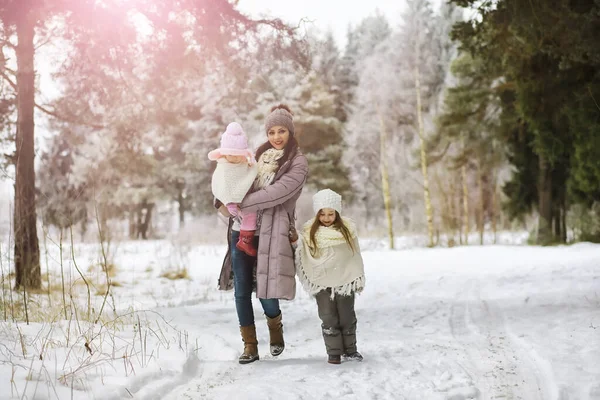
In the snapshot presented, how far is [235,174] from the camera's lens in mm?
4047

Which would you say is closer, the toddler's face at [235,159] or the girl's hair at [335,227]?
the toddler's face at [235,159]

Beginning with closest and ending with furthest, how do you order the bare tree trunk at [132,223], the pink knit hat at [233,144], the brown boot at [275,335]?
1. the pink knit hat at [233,144]
2. the brown boot at [275,335]
3. the bare tree trunk at [132,223]

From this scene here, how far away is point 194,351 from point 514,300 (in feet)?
15.0

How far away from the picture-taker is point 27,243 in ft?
26.7

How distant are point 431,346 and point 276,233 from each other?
5.81ft

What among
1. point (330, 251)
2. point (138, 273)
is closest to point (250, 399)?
point (330, 251)

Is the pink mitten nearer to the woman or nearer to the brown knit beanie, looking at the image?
the woman

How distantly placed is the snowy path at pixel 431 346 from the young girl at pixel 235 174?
104cm

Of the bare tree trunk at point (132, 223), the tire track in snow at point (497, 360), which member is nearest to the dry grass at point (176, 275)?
the tire track in snow at point (497, 360)

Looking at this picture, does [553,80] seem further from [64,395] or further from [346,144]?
[346,144]

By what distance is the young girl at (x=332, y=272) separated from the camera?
4.17 metres

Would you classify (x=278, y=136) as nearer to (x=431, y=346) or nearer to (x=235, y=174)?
(x=235, y=174)

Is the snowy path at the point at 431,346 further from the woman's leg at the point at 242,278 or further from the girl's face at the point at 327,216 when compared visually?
the girl's face at the point at 327,216

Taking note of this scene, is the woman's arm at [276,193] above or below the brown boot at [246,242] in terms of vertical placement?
above
